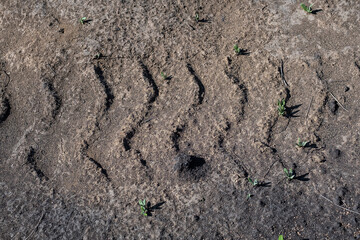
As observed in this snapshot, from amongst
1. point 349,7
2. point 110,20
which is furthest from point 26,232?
point 349,7

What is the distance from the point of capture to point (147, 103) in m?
3.35

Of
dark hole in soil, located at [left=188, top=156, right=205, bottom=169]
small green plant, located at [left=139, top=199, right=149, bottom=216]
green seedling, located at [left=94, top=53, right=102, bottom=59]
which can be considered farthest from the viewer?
green seedling, located at [left=94, top=53, right=102, bottom=59]

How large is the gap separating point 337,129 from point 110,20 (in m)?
2.33

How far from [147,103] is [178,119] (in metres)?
0.32

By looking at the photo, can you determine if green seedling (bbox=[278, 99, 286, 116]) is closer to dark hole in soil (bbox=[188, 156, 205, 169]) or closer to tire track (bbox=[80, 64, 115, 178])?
dark hole in soil (bbox=[188, 156, 205, 169])

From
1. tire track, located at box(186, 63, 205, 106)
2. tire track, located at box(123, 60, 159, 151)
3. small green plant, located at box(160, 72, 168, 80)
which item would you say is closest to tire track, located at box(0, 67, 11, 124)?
tire track, located at box(123, 60, 159, 151)

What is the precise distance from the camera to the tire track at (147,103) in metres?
3.17

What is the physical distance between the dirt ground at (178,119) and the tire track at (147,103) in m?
0.01

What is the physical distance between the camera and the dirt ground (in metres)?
2.74

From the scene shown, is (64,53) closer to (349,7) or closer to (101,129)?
(101,129)

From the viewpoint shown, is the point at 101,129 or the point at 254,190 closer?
the point at 254,190

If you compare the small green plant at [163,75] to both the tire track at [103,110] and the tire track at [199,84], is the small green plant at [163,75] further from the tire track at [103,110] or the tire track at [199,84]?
the tire track at [103,110]

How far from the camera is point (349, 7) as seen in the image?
12.6 feet

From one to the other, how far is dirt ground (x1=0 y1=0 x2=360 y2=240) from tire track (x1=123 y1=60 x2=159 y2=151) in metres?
0.01
